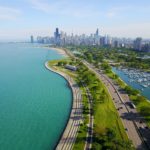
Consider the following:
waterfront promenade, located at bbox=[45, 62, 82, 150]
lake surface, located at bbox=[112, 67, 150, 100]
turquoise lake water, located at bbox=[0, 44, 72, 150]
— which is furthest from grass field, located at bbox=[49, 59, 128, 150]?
lake surface, located at bbox=[112, 67, 150, 100]

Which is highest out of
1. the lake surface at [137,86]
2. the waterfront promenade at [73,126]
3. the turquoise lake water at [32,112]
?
the waterfront promenade at [73,126]

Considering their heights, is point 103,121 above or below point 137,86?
above

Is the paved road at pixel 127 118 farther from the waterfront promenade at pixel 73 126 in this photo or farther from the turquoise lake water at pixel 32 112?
the turquoise lake water at pixel 32 112

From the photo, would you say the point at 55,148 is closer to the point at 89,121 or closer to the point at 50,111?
the point at 89,121

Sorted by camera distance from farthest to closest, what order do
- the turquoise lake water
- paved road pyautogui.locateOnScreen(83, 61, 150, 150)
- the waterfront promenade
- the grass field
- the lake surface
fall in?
the lake surface < the turquoise lake water < the grass field < paved road pyautogui.locateOnScreen(83, 61, 150, 150) < the waterfront promenade

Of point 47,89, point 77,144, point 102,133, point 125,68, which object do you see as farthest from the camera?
point 125,68

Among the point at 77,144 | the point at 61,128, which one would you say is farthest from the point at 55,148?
the point at 61,128

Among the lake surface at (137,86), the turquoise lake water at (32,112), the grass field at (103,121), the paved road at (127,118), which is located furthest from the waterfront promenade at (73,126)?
the lake surface at (137,86)

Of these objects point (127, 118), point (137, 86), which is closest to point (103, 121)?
point (127, 118)

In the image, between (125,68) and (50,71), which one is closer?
(50,71)

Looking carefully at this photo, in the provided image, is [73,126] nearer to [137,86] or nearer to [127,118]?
[127,118]

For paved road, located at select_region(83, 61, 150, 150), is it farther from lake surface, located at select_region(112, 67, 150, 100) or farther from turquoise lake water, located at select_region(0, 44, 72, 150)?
turquoise lake water, located at select_region(0, 44, 72, 150)
